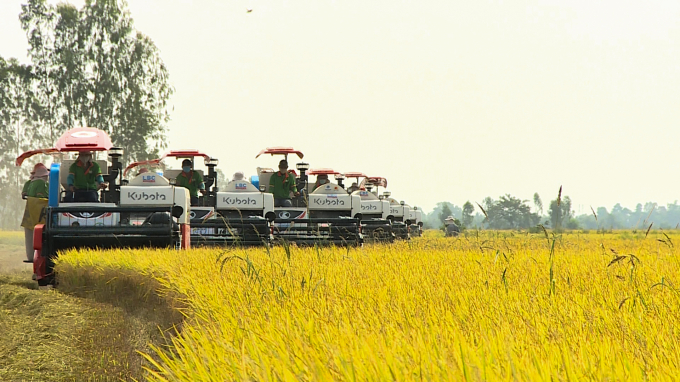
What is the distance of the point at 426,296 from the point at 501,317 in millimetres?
1267

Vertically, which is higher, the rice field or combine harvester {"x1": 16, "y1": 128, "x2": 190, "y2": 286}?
combine harvester {"x1": 16, "y1": 128, "x2": 190, "y2": 286}

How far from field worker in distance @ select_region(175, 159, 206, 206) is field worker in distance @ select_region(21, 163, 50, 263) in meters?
3.31

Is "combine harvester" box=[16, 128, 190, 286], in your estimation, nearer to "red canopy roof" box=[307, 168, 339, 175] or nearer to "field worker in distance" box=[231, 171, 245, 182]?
"field worker in distance" box=[231, 171, 245, 182]

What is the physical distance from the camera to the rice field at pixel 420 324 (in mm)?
3484

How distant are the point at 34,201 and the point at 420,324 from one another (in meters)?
15.2

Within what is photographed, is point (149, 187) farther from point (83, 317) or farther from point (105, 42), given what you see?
point (105, 42)

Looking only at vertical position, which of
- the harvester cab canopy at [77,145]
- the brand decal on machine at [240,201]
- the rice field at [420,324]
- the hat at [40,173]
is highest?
the harvester cab canopy at [77,145]

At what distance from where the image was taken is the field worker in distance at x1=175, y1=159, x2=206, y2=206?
20.3 meters

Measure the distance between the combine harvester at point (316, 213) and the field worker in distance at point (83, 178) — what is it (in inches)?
164

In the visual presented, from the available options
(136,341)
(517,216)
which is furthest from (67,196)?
(517,216)

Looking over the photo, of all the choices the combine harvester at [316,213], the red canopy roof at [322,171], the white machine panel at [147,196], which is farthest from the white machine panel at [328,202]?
the white machine panel at [147,196]

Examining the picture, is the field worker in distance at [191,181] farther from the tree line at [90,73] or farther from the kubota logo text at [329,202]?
the tree line at [90,73]

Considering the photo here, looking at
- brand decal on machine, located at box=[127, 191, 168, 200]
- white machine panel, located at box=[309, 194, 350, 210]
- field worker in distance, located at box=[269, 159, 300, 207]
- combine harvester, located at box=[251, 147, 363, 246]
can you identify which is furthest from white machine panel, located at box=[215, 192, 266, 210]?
brand decal on machine, located at box=[127, 191, 168, 200]

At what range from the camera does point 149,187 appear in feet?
51.8
